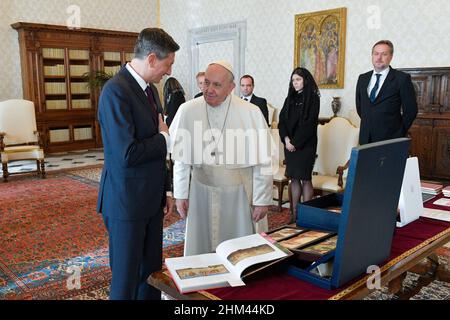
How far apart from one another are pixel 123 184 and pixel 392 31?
21.9 ft

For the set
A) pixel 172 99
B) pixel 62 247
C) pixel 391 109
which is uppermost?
pixel 172 99

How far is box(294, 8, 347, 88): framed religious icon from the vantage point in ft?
26.5

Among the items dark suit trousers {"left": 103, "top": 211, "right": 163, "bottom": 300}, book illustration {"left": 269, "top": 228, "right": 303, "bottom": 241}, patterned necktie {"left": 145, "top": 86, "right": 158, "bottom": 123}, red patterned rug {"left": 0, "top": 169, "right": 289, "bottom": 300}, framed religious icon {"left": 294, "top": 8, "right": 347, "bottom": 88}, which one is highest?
framed religious icon {"left": 294, "top": 8, "right": 347, "bottom": 88}

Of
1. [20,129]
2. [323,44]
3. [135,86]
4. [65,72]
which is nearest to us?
[135,86]

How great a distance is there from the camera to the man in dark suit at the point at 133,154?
199 centimetres

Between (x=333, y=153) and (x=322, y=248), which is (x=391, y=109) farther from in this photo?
(x=322, y=248)

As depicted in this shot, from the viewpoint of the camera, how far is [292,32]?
29.0ft

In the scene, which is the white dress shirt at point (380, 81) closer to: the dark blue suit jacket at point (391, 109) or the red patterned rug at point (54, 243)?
the dark blue suit jacket at point (391, 109)

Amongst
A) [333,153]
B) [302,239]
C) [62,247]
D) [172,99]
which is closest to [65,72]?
[172,99]

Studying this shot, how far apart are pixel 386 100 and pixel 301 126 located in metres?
0.88

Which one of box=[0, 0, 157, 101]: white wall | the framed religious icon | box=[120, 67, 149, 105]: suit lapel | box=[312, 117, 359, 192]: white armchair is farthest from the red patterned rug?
the framed religious icon

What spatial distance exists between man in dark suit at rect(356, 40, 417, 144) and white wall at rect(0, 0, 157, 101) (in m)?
8.22

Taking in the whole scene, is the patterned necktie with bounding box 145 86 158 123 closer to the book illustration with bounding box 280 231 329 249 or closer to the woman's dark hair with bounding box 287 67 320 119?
the book illustration with bounding box 280 231 329 249

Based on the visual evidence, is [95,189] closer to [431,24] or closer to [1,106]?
[1,106]
